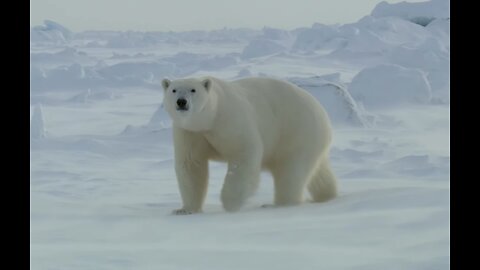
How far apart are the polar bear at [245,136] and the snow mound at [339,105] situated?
1908 millimetres

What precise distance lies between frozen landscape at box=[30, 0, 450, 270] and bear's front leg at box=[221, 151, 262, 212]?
0.32 feet

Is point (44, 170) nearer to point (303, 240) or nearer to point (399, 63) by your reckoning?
point (303, 240)

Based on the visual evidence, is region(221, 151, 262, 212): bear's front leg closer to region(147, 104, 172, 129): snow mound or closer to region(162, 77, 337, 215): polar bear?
region(162, 77, 337, 215): polar bear

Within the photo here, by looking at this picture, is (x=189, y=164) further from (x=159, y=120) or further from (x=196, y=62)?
(x=196, y=62)

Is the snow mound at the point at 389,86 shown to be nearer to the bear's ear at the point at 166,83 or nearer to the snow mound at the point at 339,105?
the snow mound at the point at 339,105

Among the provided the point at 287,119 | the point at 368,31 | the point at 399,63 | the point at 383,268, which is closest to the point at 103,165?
the point at 287,119

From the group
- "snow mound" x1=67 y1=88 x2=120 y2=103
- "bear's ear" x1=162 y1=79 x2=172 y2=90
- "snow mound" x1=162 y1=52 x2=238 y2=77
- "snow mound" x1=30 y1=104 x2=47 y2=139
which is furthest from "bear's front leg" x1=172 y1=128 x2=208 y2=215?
"snow mound" x1=162 y1=52 x2=238 y2=77

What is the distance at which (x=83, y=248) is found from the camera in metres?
2.45

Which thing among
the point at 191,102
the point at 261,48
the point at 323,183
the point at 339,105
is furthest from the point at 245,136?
the point at 261,48

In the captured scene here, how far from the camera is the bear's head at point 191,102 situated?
360cm

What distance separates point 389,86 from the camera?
271 inches

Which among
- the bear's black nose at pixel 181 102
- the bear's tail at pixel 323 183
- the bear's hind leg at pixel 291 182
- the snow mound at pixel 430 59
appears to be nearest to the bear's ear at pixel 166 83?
the bear's black nose at pixel 181 102

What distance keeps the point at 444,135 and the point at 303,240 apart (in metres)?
3.59

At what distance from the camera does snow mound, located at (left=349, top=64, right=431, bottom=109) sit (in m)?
6.77
